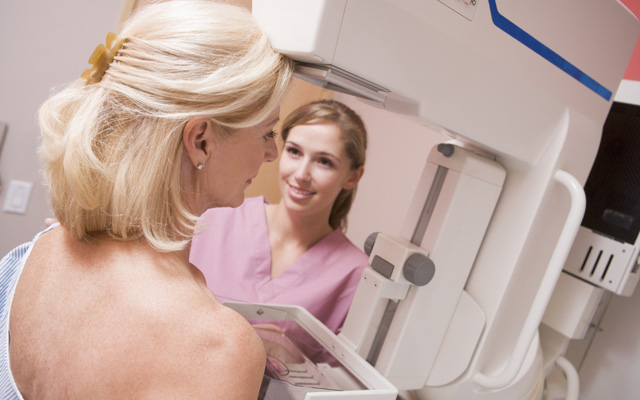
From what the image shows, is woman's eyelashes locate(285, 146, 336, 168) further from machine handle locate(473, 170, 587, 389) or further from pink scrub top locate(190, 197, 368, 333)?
machine handle locate(473, 170, 587, 389)

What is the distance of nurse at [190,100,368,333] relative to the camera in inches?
60.1

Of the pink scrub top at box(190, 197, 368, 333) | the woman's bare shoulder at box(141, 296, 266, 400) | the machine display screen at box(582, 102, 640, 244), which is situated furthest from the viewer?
the pink scrub top at box(190, 197, 368, 333)

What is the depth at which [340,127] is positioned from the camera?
164 cm

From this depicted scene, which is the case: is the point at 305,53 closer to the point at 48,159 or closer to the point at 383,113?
the point at 48,159

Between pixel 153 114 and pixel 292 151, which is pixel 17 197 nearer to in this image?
pixel 292 151

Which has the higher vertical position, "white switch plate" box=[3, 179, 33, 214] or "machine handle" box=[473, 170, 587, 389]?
"machine handle" box=[473, 170, 587, 389]

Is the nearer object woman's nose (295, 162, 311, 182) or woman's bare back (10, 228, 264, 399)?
woman's bare back (10, 228, 264, 399)

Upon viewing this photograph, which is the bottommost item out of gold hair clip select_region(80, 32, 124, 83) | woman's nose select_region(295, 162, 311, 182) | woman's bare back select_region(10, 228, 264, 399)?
woman's bare back select_region(10, 228, 264, 399)

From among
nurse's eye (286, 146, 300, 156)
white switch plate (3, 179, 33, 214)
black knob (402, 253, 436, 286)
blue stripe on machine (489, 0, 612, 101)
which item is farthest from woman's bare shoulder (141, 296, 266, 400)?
white switch plate (3, 179, 33, 214)

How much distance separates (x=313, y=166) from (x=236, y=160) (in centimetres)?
80

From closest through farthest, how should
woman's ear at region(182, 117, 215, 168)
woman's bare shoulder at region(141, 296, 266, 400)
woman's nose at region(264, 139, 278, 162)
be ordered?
woman's bare shoulder at region(141, 296, 266, 400)
woman's ear at region(182, 117, 215, 168)
woman's nose at region(264, 139, 278, 162)

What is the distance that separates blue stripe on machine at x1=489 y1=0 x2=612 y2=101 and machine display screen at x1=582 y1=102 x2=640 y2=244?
0.58 ft

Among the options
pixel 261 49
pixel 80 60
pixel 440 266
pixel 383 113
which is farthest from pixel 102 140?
pixel 383 113

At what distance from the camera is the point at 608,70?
1.02 m
